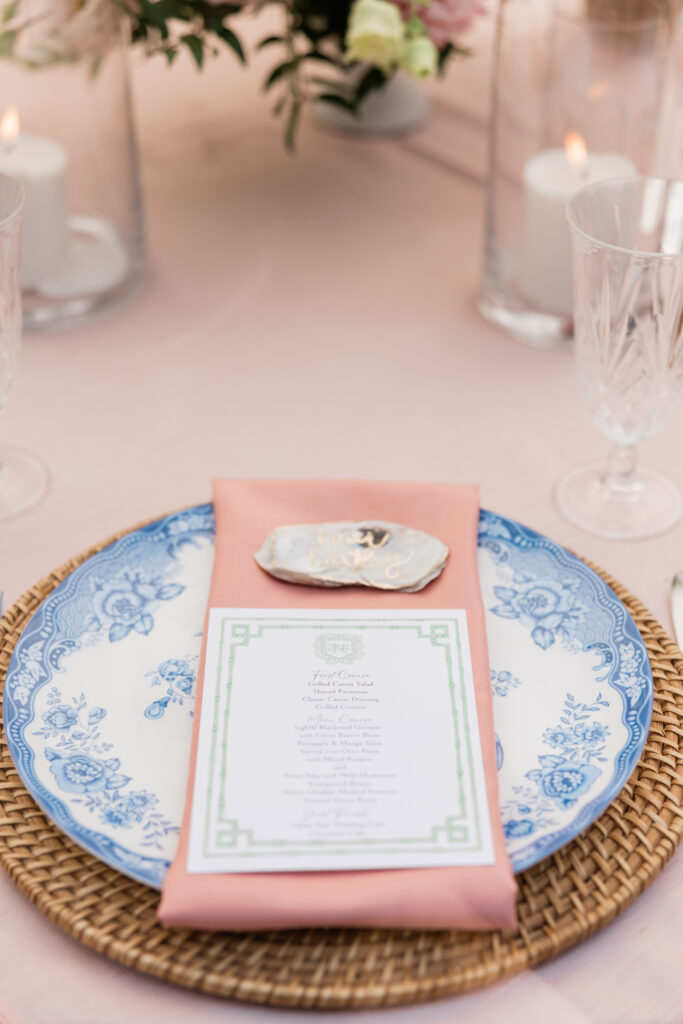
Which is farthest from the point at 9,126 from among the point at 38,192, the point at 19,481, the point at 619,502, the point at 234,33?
the point at 619,502

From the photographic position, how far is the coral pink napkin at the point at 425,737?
426 mm

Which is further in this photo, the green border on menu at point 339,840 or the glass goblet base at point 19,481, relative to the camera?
the glass goblet base at point 19,481

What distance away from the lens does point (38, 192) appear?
2.88ft

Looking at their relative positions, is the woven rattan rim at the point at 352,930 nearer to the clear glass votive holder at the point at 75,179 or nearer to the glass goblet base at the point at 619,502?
the glass goblet base at the point at 619,502

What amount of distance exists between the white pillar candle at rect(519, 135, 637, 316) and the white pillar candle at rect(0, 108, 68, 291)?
1.21ft

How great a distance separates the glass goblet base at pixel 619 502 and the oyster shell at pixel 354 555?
16 cm

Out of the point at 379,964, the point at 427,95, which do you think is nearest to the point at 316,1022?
the point at 379,964

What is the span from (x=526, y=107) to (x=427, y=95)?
337mm

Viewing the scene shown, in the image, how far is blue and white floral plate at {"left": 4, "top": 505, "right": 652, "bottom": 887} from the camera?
0.47 meters

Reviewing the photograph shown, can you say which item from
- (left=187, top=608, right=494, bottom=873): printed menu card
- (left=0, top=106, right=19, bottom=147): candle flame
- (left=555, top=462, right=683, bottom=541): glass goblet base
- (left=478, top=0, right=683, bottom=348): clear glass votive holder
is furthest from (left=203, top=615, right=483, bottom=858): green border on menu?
(left=0, top=106, right=19, bottom=147): candle flame

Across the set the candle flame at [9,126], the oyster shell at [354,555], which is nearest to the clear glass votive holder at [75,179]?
the candle flame at [9,126]

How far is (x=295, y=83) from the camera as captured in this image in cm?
100

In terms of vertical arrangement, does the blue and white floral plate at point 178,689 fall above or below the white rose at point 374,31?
below

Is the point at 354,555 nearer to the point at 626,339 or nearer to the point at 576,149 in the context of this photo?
the point at 626,339
